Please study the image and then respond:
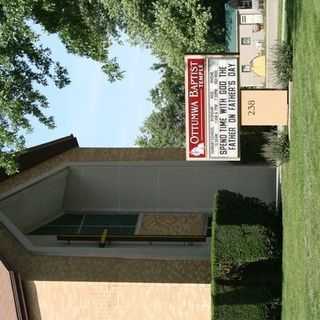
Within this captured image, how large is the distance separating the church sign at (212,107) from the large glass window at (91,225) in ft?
19.7

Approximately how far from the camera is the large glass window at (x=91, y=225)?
25.4 meters

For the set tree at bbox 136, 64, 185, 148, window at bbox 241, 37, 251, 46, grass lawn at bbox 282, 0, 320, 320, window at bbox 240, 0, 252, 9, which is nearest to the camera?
grass lawn at bbox 282, 0, 320, 320

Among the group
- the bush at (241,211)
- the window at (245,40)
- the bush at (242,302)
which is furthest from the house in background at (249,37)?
the bush at (242,302)

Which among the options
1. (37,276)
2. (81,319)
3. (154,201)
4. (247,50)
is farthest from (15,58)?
(247,50)

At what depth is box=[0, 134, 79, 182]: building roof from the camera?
25105 mm

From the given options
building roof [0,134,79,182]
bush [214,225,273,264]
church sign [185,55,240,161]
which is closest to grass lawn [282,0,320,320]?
bush [214,225,273,264]

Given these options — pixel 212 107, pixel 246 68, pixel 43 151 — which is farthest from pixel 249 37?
pixel 212 107

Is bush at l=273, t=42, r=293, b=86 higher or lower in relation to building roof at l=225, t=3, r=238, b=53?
lower

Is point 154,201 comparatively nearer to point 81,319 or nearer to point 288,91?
point 81,319

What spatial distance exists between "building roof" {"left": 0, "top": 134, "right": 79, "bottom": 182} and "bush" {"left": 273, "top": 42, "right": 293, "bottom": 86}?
10.4 meters

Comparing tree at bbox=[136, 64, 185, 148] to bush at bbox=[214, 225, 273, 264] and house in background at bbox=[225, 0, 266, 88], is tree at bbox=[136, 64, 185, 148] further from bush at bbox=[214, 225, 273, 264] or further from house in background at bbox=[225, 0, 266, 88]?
bush at bbox=[214, 225, 273, 264]

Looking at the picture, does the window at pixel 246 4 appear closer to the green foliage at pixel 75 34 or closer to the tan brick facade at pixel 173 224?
the tan brick facade at pixel 173 224

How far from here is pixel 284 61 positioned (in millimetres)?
18375

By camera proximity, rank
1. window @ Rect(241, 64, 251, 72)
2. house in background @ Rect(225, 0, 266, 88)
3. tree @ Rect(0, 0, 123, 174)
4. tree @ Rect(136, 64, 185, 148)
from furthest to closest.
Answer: tree @ Rect(136, 64, 185, 148)
window @ Rect(241, 64, 251, 72)
house in background @ Rect(225, 0, 266, 88)
tree @ Rect(0, 0, 123, 174)
